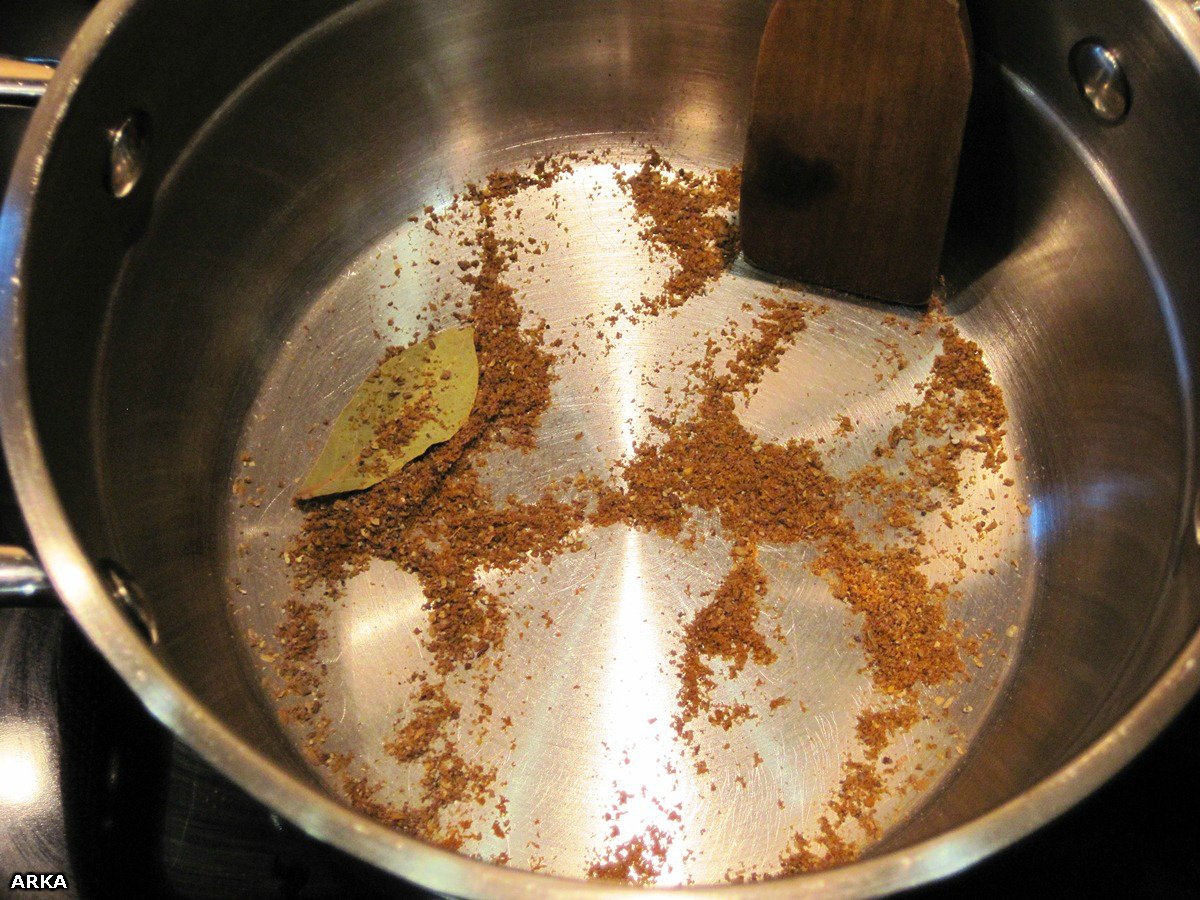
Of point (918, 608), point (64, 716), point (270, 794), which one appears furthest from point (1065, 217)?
point (64, 716)

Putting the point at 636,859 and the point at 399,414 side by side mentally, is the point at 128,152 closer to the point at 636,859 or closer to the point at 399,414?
the point at 399,414

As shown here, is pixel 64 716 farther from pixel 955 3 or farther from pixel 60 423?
pixel 955 3

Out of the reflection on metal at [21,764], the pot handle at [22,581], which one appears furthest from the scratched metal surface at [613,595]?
the pot handle at [22,581]

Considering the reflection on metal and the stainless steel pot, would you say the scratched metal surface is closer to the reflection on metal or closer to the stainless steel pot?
the stainless steel pot

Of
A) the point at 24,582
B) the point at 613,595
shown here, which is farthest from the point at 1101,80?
the point at 24,582

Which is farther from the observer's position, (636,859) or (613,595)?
(613,595)

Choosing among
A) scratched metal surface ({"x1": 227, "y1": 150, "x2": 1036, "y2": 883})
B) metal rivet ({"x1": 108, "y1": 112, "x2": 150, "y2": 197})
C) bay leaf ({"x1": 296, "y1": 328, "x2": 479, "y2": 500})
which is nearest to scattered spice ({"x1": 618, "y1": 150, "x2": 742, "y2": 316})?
scratched metal surface ({"x1": 227, "y1": 150, "x2": 1036, "y2": 883})

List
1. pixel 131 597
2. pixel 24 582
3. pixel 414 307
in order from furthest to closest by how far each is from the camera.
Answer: pixel 414 307 → pixel 131 597 → pixel 24 582
